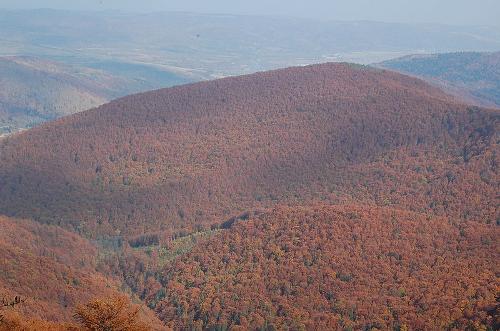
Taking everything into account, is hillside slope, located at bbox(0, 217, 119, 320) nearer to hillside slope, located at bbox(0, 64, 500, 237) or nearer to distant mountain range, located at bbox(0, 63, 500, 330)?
distant mountain range, located at bbox(0, 63, 500, 330)

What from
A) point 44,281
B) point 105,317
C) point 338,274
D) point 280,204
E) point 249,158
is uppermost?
point 105,317

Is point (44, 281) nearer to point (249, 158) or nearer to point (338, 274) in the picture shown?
point (338, 274)

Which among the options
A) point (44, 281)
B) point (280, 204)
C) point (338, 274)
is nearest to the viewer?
point (44, 281)

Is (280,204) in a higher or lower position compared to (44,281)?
lower

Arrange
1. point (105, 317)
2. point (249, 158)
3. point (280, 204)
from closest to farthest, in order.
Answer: point (105, 317) < point (280, 204) < point (249, 158)

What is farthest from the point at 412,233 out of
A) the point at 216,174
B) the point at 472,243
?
the point at 216,174

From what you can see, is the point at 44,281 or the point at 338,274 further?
the point at 338,274

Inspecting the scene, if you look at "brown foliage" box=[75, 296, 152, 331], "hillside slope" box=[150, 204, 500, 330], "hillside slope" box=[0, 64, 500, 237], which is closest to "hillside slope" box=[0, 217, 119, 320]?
"hillside slope" box=[150, 204, 500, 330]

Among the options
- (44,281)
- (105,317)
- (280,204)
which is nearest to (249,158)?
(280,204)

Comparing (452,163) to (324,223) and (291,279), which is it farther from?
(291,279)
